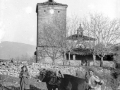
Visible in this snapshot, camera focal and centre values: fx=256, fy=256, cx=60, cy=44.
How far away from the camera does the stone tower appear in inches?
1655

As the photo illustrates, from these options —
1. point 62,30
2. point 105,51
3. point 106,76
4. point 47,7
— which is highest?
point 47,7

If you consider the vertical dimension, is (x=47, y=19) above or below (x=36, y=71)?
above

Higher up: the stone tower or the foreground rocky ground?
the stone tower

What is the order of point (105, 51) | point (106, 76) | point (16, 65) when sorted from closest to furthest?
point (16, 65) → point (106, 76) → point (105, 51)

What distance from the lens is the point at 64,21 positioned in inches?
1668

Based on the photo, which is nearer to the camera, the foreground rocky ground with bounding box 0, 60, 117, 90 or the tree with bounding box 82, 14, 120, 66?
the foreground rocky ground with bounding box 0, 60, 117, 90

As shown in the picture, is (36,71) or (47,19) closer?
(36,71)

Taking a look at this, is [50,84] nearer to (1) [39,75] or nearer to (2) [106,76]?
(1) [39,75]

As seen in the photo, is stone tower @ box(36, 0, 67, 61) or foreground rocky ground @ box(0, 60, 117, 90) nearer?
foreground rocky ground @ box(0, 60, 117, 90)

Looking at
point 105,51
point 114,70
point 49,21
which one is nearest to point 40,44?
point 49,21

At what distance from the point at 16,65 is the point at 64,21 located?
17.3 m

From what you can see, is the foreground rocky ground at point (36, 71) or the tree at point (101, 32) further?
the tree at point (101, 32)

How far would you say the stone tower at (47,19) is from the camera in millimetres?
42031

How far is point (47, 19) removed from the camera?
42.9 meters
